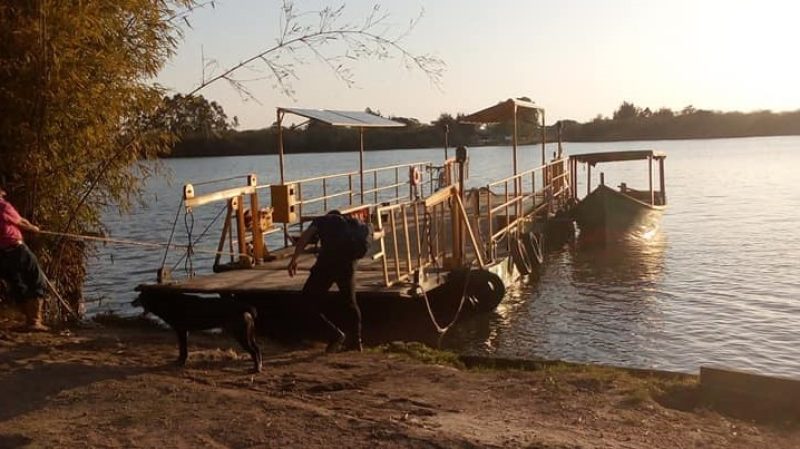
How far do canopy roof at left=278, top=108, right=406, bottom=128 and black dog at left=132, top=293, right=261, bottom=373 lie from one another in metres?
6.46

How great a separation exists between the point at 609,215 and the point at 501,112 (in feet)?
22.0

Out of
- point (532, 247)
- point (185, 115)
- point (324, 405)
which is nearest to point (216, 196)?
point (185, 115)

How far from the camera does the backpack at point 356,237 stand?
8383 mm

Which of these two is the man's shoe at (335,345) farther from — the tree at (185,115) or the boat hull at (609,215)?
the boat hull at (609,215)

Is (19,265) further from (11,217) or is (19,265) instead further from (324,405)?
(324,405)

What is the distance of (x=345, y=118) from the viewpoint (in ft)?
51.8

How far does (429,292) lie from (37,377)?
6133 millimetres

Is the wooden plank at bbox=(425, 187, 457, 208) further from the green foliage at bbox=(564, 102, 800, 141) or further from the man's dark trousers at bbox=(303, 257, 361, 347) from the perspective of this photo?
the green foliage at bbox=(564, 102, 800, 141)

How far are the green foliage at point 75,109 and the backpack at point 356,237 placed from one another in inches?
130

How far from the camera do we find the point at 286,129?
47.6 ft

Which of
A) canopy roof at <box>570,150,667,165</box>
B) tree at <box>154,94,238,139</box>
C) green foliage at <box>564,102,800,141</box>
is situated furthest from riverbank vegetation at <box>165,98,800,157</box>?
tree at <box>154,94,238,139</box>

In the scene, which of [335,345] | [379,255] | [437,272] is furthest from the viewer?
[437,272]

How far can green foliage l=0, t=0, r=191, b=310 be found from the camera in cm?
855

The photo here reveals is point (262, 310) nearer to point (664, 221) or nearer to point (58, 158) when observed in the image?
point (58, 158)
